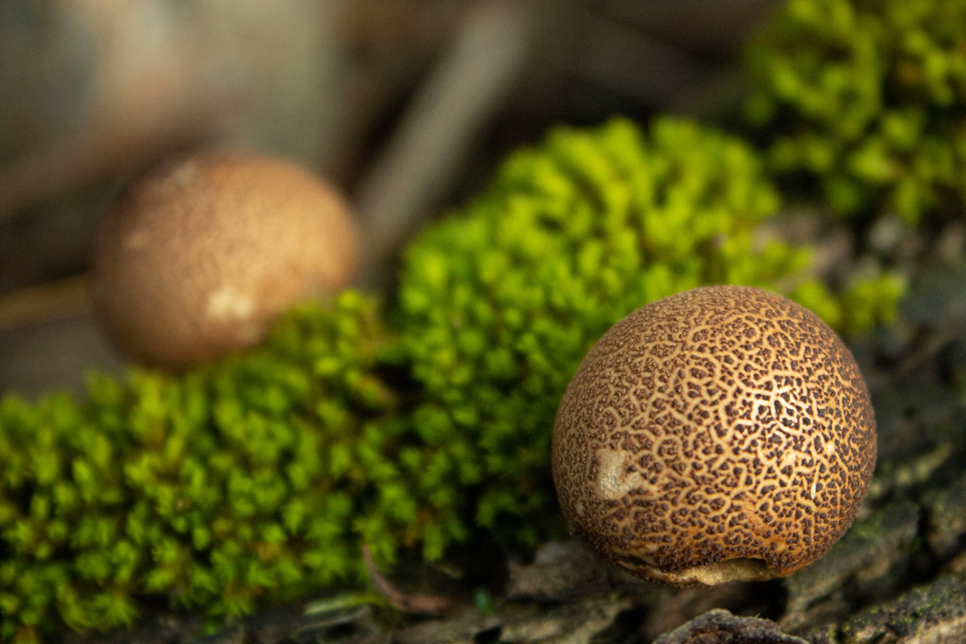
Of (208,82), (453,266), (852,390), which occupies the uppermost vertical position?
(208,82)

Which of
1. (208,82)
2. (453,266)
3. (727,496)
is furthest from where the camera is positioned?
(208,82)

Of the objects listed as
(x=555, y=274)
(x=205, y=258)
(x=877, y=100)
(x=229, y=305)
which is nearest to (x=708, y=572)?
(x=555, y=274)

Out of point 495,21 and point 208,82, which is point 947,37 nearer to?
point 495,21

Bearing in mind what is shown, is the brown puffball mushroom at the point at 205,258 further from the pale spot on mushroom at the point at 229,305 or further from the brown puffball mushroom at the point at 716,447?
the brown puffball mushroom at the point at 716,447

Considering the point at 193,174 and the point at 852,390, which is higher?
the point at 193,174

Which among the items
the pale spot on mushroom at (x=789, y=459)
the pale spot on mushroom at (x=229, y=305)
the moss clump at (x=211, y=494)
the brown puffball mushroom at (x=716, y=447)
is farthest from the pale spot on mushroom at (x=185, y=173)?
the pale spot on mushroom at (x=789, y=459)

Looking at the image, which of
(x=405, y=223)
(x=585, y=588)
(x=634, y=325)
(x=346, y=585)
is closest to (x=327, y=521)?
(x=346, y=585)

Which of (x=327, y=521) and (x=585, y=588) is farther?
(x=327, y=521)
